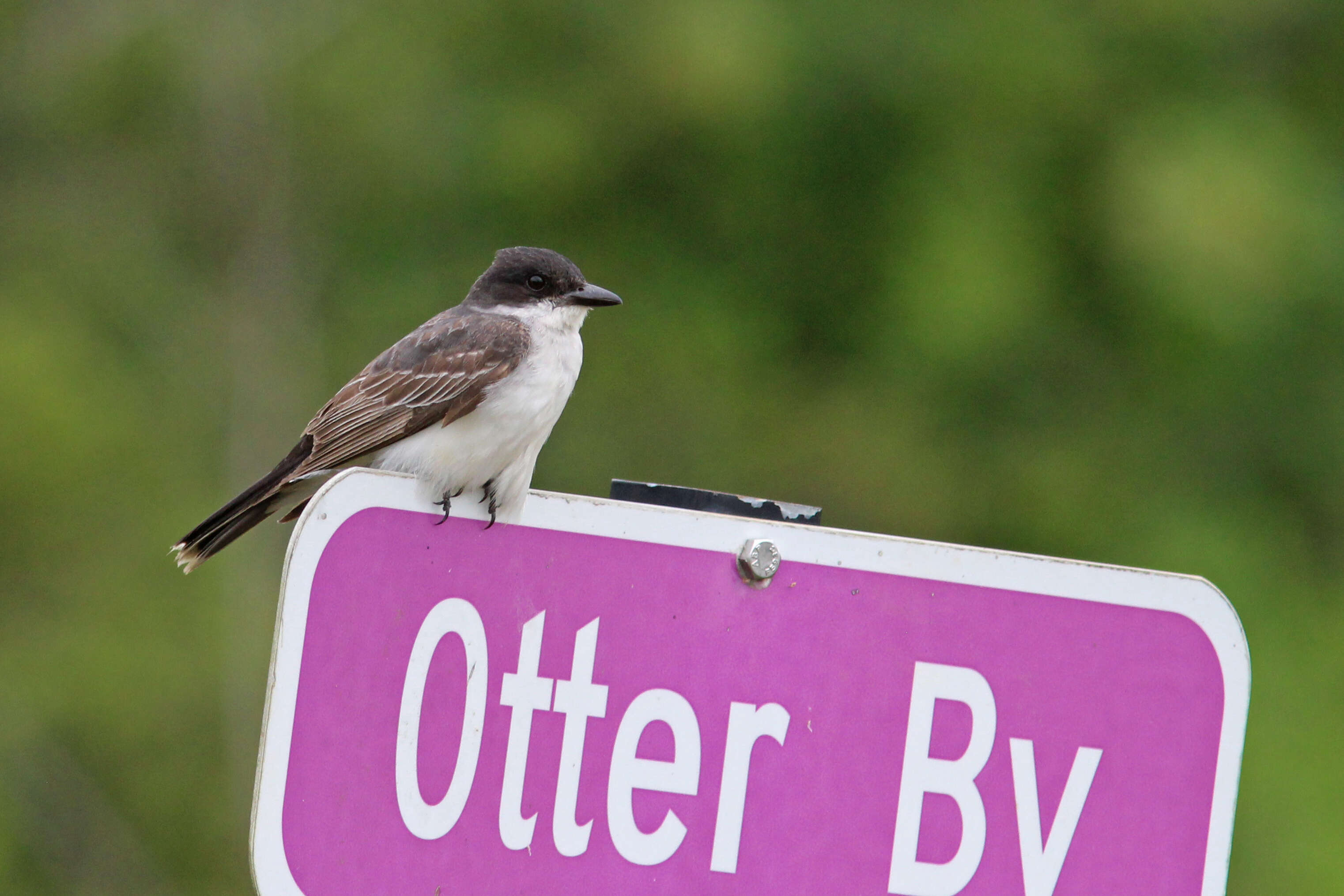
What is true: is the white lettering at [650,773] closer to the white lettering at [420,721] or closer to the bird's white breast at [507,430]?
the white lettering at [420,721]

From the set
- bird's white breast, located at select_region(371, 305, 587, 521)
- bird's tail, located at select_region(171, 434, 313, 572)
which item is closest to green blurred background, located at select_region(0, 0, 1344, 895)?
bird's white breast, located at select_region(371, 305, 587, 521)

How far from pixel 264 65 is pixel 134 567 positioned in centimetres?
266

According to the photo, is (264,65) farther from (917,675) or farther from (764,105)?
(917,675)

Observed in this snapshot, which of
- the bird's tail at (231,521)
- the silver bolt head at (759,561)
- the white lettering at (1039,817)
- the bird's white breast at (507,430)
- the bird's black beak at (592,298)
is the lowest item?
the white lettering at (1039,817)

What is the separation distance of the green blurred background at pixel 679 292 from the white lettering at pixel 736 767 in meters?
5.16

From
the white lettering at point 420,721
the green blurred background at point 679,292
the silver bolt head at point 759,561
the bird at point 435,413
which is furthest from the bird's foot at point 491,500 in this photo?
the green blurred background at point 679,292

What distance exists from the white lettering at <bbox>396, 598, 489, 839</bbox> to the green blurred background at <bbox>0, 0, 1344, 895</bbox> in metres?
5.37

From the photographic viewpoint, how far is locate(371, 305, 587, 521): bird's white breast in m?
2.33

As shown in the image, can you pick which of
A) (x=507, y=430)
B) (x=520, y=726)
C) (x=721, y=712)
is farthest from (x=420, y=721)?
(x=507, y=430)

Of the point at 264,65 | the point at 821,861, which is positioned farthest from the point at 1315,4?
the point at 821,861

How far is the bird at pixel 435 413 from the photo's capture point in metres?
2.57

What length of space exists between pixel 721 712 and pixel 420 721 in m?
0.40

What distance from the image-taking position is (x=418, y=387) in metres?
2.74

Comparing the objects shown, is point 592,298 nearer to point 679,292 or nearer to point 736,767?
point 736,767
